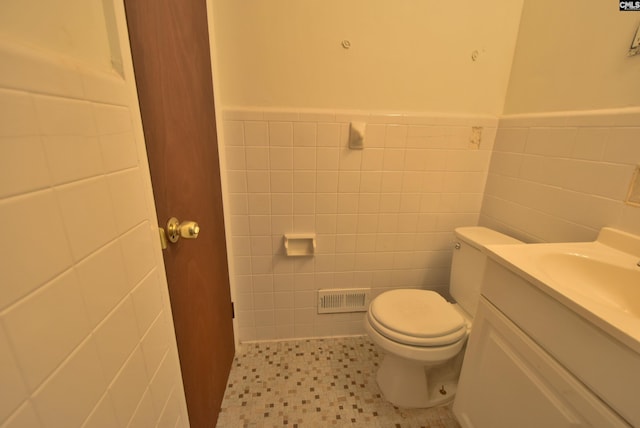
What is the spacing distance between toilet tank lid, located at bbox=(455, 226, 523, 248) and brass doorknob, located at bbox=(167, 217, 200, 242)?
1.16 metres

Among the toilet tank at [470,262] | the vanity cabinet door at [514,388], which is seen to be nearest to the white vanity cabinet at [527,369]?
the vanity cabinet door at [514,388]

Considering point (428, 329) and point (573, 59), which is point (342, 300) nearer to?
point (428, 329)

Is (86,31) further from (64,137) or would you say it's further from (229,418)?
(229,418)

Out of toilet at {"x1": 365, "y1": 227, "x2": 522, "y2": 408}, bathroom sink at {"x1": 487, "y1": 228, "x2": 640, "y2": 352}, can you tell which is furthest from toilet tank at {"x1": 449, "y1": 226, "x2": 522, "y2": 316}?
bathroom sink at {"x1": 487, "y1": 228, "x2": 640, "y2": 352}

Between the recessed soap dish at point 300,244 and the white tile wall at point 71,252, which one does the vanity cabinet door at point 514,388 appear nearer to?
the recessed soap dish at point 300,244

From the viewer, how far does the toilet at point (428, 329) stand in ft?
3.58

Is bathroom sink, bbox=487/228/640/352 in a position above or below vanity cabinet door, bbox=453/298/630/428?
above

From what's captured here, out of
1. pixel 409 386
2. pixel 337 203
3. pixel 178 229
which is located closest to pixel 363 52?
pixel 337 203

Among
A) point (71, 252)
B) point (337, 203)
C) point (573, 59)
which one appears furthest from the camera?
point (337, 203)

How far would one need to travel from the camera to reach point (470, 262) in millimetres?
1283

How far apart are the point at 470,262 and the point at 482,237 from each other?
131mm

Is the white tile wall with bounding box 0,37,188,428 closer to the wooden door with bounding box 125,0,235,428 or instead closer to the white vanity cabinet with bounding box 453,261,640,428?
the wooden door with bounding box 125,0,235,428

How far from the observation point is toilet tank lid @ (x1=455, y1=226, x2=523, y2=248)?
4.00 ft

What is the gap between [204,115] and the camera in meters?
1.01
